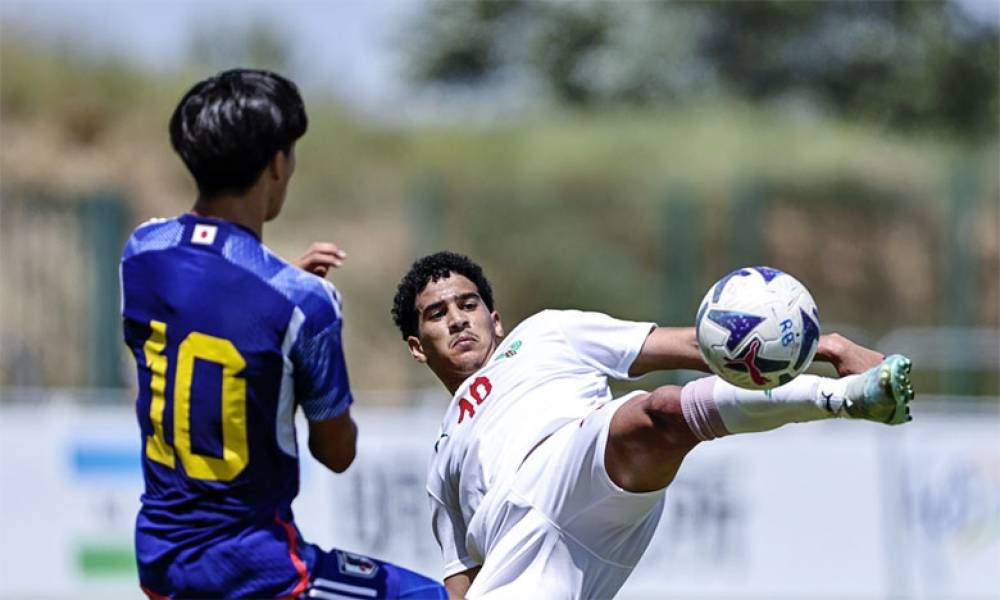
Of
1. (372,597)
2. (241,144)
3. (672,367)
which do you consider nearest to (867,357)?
(672,367)

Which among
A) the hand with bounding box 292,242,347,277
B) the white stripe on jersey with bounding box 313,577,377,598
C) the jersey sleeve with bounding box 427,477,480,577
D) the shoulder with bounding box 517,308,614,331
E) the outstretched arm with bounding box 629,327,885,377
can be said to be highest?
the hand with bounding box 292,242,347,277

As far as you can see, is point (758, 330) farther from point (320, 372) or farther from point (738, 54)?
point (738, 54)

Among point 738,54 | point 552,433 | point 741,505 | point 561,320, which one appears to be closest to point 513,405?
point 552,433

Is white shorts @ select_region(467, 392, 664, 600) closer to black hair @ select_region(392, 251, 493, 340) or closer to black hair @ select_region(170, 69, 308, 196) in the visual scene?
black hair @ select_region(392, 251, 493, 340)

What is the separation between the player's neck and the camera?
14.3 feet

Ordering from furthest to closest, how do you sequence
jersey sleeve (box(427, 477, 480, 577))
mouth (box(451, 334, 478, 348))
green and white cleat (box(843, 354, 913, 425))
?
mouth (box(451, 334, 478, 348)) < jersey sleeve (box(427, 477, 480, 577)) < green and white cleat (box(843, 354, 913, 425))

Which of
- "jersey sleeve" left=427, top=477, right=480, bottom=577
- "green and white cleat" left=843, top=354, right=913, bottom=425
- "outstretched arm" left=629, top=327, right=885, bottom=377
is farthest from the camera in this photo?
"jersey sleeve" left=427, top=477, right=480, bottom=577

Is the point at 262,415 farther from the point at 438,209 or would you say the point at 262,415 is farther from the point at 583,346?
the point at 438,209

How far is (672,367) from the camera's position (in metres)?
5.31

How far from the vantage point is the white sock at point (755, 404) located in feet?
14.4

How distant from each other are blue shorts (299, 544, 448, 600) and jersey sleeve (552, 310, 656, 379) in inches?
45.4

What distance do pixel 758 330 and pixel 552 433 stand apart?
1.11 m

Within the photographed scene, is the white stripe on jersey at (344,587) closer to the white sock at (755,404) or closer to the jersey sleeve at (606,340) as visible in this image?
the white sock at (755,404)

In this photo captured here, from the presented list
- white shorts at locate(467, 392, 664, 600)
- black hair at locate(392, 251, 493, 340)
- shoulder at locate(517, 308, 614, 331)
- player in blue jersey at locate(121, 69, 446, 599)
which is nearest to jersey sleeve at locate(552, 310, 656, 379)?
shoulder at locate(517, 308, 614, 331)
